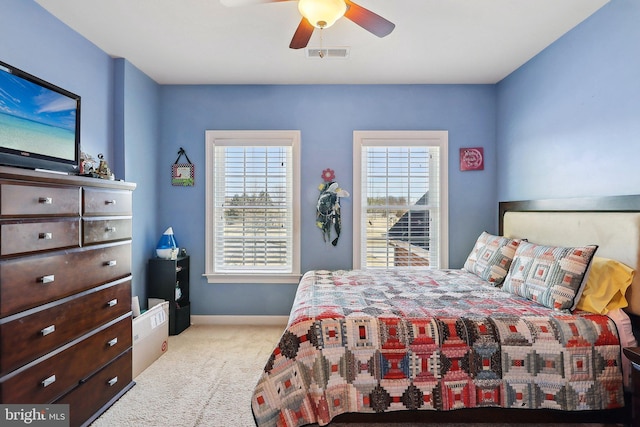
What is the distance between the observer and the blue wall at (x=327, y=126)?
8.34ft

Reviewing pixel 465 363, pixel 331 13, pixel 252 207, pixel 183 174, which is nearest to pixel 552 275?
pixel 465 363

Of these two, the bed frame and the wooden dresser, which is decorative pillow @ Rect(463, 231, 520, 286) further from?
the wooden dresser

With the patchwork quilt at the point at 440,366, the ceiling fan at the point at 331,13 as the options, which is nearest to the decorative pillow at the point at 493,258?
the patchwork quilt at the point at 440,366

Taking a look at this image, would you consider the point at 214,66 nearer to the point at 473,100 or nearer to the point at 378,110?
the point at 378,110

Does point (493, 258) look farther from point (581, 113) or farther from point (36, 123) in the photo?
point (36, 123)

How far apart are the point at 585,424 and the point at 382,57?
3.07 metres

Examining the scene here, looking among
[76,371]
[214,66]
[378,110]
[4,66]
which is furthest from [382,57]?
[76,371]

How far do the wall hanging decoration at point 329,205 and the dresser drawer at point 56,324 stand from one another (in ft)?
6.56

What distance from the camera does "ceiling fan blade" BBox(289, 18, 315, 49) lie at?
199cm

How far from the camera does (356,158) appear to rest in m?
3.71

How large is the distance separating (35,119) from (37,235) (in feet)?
2.74

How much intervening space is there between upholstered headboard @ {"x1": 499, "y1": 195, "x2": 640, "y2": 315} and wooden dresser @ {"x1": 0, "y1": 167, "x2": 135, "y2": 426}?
329cm

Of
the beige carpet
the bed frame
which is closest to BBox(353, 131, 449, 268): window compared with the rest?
the bed frame

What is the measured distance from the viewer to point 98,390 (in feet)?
6.85
